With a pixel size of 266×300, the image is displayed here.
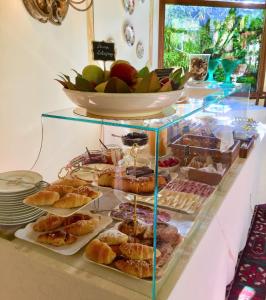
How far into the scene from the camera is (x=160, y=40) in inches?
114

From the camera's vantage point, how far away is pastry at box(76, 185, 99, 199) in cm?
89

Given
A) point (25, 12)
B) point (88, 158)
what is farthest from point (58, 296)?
point (25, 12)

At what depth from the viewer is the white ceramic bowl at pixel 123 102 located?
2.38 feet

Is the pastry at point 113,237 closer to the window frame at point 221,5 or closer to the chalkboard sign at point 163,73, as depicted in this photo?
the chalkboard sign at point 163,73

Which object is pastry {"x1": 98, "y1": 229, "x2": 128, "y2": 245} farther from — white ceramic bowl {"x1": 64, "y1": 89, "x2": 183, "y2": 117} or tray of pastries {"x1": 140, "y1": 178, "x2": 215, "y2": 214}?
white ceramic bowl {"x1": 64, "y1": 89, "x2": 183, "y2": 117}

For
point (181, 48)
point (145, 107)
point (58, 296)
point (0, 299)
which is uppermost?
point (181, 48)

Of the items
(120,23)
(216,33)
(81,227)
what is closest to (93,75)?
(81,227)

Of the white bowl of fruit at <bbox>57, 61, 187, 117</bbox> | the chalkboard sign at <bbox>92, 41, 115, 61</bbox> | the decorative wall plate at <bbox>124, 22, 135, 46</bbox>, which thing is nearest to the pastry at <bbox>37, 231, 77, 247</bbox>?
the white bowl of fruit at <bbox>57, 61, 187, 117</bbox>

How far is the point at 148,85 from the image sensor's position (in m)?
0.75

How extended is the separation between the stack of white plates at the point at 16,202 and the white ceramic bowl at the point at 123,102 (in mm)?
348

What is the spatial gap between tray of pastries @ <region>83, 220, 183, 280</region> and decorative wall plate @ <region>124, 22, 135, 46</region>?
1.78 m

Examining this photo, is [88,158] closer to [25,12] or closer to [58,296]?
[58,296]

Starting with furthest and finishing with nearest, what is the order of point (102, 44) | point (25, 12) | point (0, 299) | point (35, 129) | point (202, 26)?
point (202, 26) → point (35, 129) → point (25, 12) → point (102, 44) → point (0, 299)

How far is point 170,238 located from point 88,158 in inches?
18.2
